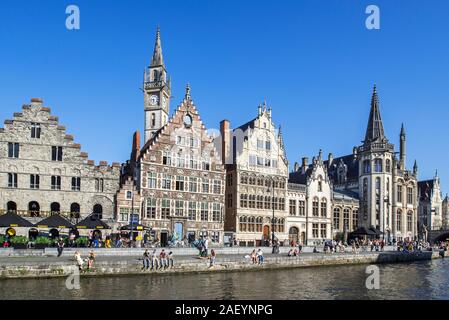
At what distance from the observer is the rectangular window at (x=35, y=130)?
51094 mm

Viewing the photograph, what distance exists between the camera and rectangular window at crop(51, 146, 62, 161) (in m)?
51.7

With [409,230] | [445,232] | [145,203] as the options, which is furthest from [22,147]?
[445,232]

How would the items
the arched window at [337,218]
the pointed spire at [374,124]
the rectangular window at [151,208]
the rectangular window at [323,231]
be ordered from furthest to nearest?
1. the pointed spire at [374,124]
2. the arched window at [337,218]
3. the rectangular window at [323,231]
4. the rectangular window at [151,208]

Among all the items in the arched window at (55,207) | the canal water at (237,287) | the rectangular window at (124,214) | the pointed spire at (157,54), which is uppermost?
the pointed spire at (157,54)

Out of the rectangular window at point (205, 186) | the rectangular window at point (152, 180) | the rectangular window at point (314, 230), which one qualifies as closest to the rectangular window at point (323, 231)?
the rectangular window at point (314, 230)

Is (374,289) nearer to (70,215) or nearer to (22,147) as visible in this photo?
(70,215)

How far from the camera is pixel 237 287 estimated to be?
1242 inches

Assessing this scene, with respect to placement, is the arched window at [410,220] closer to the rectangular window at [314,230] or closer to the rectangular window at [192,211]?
the rectangular window at [314,230]

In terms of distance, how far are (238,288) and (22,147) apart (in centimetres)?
3085

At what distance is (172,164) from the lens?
187 feet

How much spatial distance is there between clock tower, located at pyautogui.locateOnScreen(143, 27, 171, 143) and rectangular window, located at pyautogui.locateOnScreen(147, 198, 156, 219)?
55.2 feet

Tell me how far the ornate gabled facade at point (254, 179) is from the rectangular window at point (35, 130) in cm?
2357

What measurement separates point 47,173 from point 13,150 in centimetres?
411

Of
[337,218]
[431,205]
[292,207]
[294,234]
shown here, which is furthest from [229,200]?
[431,205]
